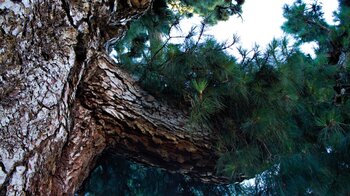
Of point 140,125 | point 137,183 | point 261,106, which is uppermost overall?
point 261,106

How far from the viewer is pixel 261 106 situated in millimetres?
1715

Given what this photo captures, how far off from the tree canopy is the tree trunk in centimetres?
12

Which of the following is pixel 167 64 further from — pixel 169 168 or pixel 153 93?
pixel 169 168

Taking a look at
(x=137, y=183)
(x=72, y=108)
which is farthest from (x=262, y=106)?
(x=137, y=183)

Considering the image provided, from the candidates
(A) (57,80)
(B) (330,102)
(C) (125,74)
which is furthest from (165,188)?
(A) (57,80)

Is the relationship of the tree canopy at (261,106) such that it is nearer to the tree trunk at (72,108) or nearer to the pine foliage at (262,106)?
the pine foliage at (262,106)

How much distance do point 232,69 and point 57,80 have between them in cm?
79

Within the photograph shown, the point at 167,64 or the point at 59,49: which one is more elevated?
the point at 167,64

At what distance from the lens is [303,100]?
1905mm

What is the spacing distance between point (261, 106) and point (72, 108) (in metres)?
0.85

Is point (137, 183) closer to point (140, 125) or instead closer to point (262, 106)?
point (140, 125)

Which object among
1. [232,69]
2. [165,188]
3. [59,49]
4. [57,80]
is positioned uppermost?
[232,69]

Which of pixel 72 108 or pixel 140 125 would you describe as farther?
pixel 140 125

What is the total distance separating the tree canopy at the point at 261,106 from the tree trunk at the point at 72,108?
121 mm
